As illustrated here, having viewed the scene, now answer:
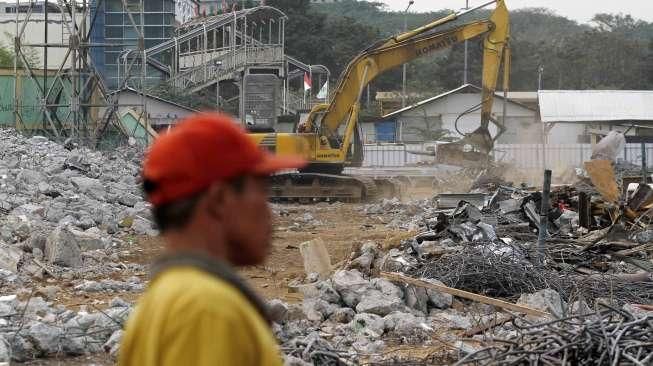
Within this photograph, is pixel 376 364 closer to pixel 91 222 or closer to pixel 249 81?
pixel 91 222

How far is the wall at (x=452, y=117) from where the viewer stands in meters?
50.8

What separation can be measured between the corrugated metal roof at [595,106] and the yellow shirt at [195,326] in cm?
4233

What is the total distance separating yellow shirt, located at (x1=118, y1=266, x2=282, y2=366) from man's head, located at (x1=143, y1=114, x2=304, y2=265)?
0.31 feet

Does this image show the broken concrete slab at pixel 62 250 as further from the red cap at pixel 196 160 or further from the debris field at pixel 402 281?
the red cap at pixel 196 160

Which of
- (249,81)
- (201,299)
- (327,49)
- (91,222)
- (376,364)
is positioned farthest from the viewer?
(327,49)

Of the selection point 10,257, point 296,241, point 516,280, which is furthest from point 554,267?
point 296,241

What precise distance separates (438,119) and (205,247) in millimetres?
52377

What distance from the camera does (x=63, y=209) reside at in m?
18.6

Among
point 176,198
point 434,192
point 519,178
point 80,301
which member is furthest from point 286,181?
point 176,198

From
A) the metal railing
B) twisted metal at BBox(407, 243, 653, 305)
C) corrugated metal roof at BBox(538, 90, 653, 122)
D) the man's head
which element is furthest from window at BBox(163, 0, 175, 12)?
the man's head

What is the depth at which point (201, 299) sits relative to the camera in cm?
243

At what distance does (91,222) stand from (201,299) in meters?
15.9

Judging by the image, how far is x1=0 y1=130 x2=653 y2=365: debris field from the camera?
8.20m

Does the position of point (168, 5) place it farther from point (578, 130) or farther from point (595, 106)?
point (595, 106)
